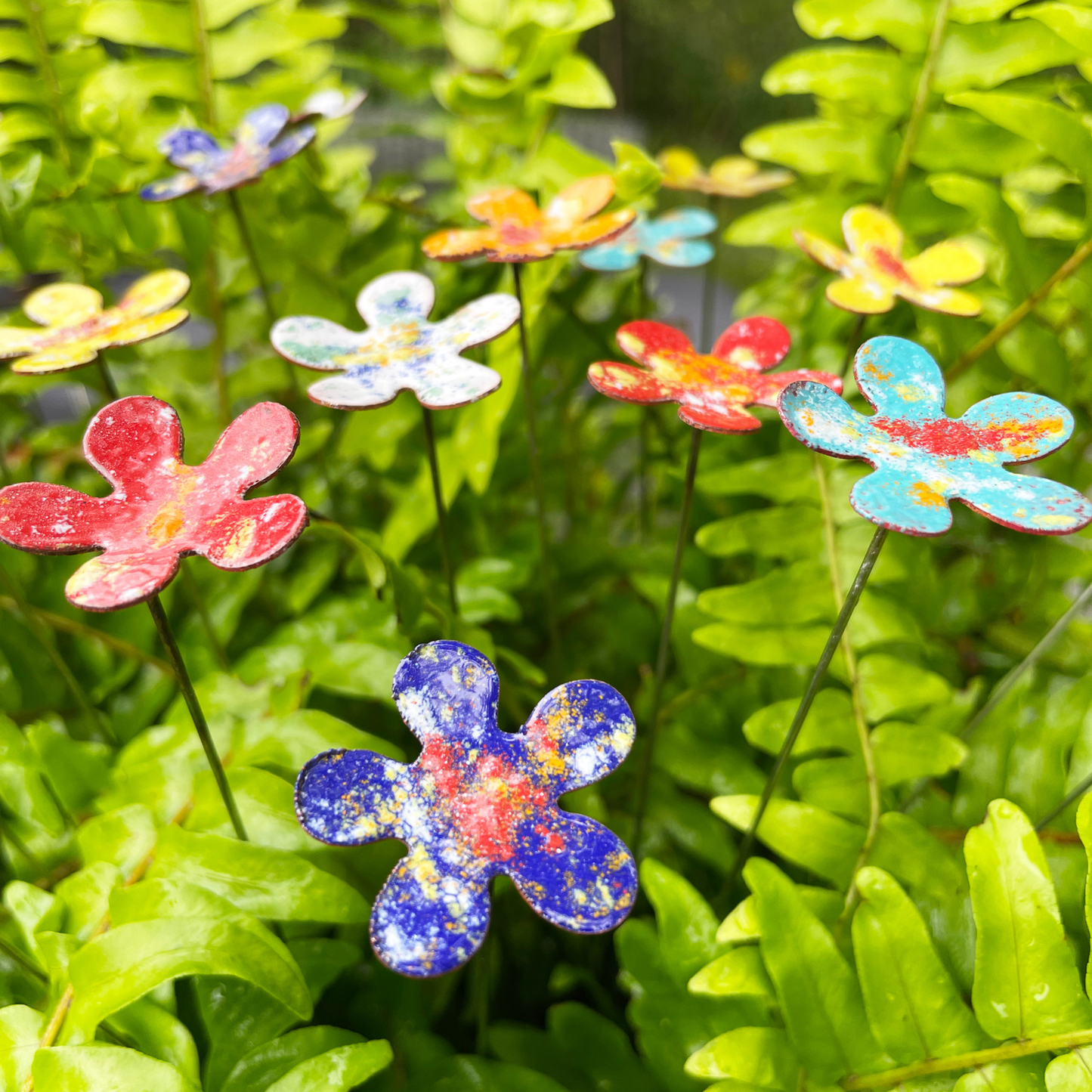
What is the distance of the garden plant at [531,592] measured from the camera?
377 mm

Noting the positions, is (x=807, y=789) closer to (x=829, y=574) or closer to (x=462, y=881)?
(x=829, y=574)

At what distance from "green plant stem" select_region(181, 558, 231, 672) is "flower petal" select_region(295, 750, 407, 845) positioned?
295 millimetres

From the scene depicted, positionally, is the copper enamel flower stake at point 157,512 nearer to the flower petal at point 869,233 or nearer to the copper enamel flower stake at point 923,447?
the copper enamel flower stake at point 923,447

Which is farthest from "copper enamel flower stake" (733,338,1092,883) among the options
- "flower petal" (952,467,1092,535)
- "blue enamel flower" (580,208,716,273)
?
"blue enamel flower" (580,208,716,273)

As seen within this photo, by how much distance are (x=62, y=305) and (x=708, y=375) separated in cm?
44

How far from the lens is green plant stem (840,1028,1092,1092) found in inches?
16.0

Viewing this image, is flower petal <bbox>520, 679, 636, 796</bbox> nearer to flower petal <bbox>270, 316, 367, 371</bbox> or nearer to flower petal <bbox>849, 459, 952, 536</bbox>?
flower petal <bbox>849, 459, 952, 536</bbox>

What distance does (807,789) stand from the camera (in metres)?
0.57

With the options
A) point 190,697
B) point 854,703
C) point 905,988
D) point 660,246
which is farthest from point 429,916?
point 660,246

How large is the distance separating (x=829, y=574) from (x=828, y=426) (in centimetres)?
29

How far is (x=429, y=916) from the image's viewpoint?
0.32 m

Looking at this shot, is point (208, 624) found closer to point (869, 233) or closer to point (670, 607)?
point (670, 607)

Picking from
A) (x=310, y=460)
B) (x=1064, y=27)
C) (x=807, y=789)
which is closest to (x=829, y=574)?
(x=807, y=789)

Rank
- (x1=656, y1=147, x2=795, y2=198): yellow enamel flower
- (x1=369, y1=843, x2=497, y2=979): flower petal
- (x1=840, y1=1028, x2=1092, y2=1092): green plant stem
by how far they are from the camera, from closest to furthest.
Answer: (x1=369, y1=843, x2=497, y2=979): flower petal
(x1=840, y1=1028, x2=1092, y2=1092): green plant stem
(x1=656, y1=147, x2=795, y2=198): yellow enamel flower
